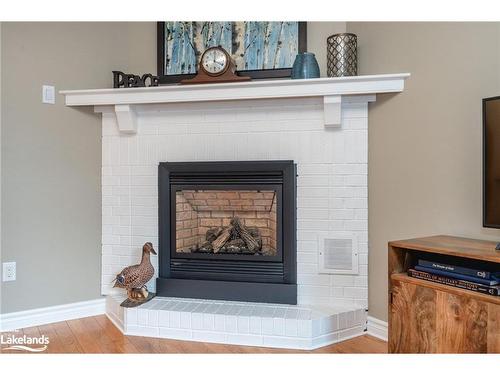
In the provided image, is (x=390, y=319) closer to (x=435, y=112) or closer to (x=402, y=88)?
(x=435, y=112)

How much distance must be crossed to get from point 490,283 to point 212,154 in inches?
67.4

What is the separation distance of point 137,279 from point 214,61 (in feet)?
4.73

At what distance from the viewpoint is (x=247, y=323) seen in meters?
2.32

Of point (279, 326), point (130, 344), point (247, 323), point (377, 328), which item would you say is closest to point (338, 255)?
point (377, 328)

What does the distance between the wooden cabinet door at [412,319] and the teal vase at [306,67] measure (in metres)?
1.27

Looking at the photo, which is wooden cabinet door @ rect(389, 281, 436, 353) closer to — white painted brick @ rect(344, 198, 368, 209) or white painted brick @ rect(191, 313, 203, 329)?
white painted brick @ rect(344, 198, 368, 209)

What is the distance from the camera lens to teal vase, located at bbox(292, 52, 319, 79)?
96.5 inches

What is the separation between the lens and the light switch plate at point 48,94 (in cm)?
265

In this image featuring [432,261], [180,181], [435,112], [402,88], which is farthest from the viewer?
[180,181]

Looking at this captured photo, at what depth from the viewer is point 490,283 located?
5.31ft

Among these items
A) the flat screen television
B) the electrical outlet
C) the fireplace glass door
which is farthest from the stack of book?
the electrical outlet

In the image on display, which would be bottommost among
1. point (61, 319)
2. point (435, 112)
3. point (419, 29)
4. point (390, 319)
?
point (61, 319)

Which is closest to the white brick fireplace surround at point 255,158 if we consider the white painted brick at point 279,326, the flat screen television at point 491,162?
the white painted brick at point 279,326
